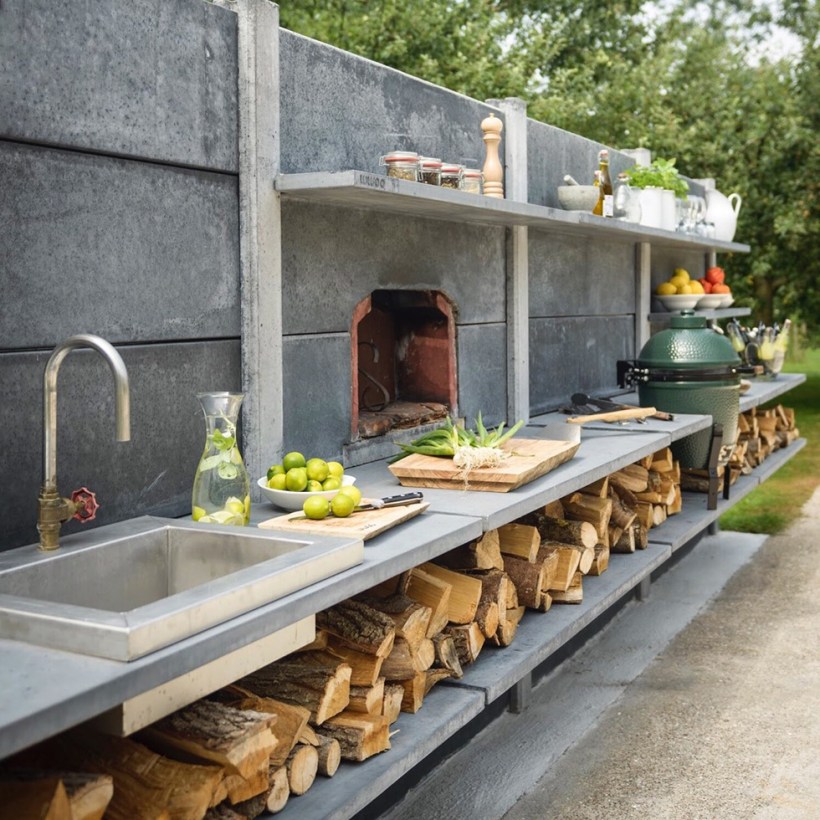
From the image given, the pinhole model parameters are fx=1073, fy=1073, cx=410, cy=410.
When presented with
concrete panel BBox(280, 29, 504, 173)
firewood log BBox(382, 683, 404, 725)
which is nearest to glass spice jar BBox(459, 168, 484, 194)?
concrete panel BBox(280, 29, 504, 173)

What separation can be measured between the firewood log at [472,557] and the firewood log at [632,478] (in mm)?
1666

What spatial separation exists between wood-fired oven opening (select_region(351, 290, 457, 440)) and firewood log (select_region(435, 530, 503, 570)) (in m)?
0.86

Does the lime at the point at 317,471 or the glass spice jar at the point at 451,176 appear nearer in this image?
the lime at the point at 317,471

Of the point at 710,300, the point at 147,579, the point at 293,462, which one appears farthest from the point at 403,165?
the point at 710,300

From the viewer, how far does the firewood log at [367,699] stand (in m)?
2.65

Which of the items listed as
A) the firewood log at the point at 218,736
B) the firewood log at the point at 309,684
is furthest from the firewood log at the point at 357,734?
the firewood log at the point at 218,736

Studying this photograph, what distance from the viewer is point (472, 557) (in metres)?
3.48

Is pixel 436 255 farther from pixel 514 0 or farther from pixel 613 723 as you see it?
pixel 514 0

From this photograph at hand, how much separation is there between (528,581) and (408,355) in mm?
1268

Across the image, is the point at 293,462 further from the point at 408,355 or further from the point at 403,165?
the point at 408,355

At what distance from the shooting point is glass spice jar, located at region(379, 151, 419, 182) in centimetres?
349

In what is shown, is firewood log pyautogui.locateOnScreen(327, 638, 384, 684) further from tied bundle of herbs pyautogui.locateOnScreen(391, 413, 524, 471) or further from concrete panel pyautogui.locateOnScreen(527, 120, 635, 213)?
concrete panel pyautogui.locateOnScreen(527, 120, 635, 213)

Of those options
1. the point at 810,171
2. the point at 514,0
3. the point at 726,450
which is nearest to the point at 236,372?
the point at 726,450

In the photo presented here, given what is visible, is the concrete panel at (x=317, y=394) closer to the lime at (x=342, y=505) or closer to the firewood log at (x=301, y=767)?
the lime at (x=342, y=505)
